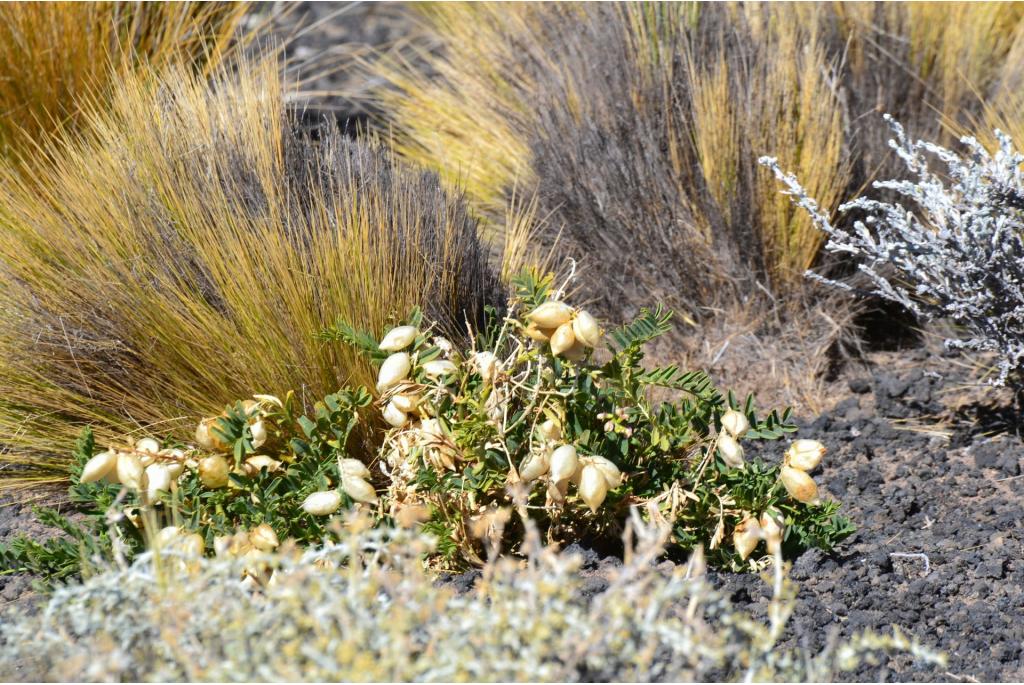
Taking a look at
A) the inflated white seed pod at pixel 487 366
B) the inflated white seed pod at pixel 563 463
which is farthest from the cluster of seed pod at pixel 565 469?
the inflated white seed pod at pixel 487 366

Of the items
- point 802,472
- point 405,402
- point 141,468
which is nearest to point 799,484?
point 802,472

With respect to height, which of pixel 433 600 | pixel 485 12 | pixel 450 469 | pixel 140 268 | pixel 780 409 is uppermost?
pixel 485 12

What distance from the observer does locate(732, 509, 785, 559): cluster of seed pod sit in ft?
6.42

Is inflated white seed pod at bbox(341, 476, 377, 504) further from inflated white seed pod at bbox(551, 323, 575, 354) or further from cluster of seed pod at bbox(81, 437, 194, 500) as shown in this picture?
inflated white seed pod at bbox(551, 323, 575, 354)

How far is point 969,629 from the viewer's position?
199 centimetres

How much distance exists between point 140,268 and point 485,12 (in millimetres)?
2040

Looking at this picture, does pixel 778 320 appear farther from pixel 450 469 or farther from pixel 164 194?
pixel 164 194

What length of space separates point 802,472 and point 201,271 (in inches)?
51.7

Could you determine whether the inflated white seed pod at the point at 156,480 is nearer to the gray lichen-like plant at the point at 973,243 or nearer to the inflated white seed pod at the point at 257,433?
the inflated white seed pod at the point at 257,433

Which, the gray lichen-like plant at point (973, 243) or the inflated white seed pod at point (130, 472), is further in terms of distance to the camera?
the gray lichen-like plant at point (973, 243)

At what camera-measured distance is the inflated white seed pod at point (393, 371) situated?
1957mm

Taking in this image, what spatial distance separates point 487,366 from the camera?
6.45 ft

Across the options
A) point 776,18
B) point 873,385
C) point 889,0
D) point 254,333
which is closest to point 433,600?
point 254,333

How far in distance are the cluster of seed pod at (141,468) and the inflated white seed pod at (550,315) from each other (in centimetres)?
73
